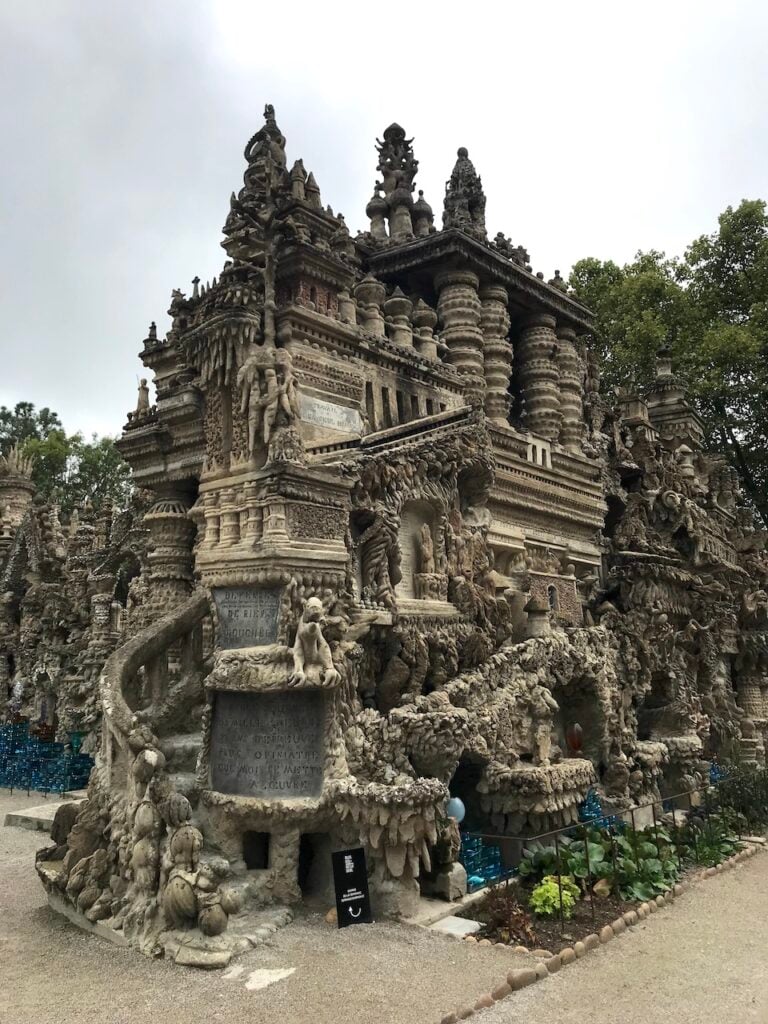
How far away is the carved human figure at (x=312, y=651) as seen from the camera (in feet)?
33.8

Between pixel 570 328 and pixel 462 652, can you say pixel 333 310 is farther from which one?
pixel 570 328

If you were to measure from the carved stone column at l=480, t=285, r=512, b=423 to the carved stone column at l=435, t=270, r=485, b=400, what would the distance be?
39 centimetres

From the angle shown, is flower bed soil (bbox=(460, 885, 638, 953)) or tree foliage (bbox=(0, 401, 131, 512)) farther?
tree foliage (bbox=(0, 401, 131, 512))

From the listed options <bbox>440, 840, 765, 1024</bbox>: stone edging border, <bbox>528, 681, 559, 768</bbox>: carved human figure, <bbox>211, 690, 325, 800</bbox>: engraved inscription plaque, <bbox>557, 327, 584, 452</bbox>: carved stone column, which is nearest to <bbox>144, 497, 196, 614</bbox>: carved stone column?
<bbox>211, 690, 325, 800</bbox>: engraved inscription plaque

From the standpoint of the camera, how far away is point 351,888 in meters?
9.95

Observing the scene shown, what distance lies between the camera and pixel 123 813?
10.3 meters

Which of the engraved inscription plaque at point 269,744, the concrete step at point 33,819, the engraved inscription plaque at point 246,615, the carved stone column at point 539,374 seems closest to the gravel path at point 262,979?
the engraved inscription plaque at point 269,744

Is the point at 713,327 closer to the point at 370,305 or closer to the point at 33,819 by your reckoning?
the point at 370,305

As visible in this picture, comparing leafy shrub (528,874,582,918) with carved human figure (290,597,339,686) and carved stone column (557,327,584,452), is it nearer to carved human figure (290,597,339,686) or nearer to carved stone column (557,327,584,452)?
carved human figure (290,597,339,686)

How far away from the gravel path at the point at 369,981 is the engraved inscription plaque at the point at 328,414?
7.05m

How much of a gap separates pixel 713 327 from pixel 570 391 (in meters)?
13.6

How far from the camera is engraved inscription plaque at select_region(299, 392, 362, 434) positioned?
1238cm

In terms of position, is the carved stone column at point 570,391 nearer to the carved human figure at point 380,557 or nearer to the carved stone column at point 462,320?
the carved stone column at point 462,320

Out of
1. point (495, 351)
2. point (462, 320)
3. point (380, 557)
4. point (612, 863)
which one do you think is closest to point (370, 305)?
point (462, 320)
